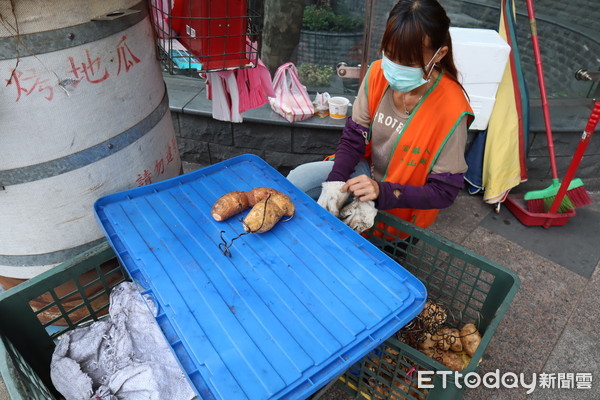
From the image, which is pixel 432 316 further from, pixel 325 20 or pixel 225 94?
pixel 325 20

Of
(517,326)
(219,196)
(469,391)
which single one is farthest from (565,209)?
(219,196)

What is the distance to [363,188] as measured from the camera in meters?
1.80

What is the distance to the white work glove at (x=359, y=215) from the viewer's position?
5.85 ft

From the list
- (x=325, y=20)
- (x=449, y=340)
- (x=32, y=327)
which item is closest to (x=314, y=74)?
(x=325, y=20)

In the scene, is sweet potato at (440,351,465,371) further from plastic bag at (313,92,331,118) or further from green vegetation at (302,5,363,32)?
green vegetation at (302,5,363,32)

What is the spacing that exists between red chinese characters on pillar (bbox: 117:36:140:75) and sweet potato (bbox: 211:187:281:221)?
0.62 metres

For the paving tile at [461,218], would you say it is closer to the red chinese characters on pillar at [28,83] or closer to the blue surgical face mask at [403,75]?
the blue surgical face mask at [403,75]

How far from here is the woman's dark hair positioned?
1.62 meters

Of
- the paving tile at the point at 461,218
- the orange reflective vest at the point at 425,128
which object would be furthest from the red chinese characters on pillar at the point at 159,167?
the paving tile at the point at 461,218

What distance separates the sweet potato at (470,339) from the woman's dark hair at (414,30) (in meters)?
1.24

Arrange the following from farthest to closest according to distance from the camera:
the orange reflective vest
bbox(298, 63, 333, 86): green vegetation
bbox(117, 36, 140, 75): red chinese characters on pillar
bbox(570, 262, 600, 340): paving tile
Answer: bbox(298, 63, 333, 86): green vegetation < bbox(570, 262, 600, 340): paving tile < the orange reflective vest < bbox(117, 36, 140, 75): red chinese characters on pillar

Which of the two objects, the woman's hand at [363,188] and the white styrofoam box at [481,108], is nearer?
the woman's hand at [363,188]

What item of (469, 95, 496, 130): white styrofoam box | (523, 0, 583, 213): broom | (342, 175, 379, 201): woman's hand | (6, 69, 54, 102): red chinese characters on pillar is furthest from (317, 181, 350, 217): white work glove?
(523, 0, 583, 213): broom

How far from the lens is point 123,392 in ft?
4.73
